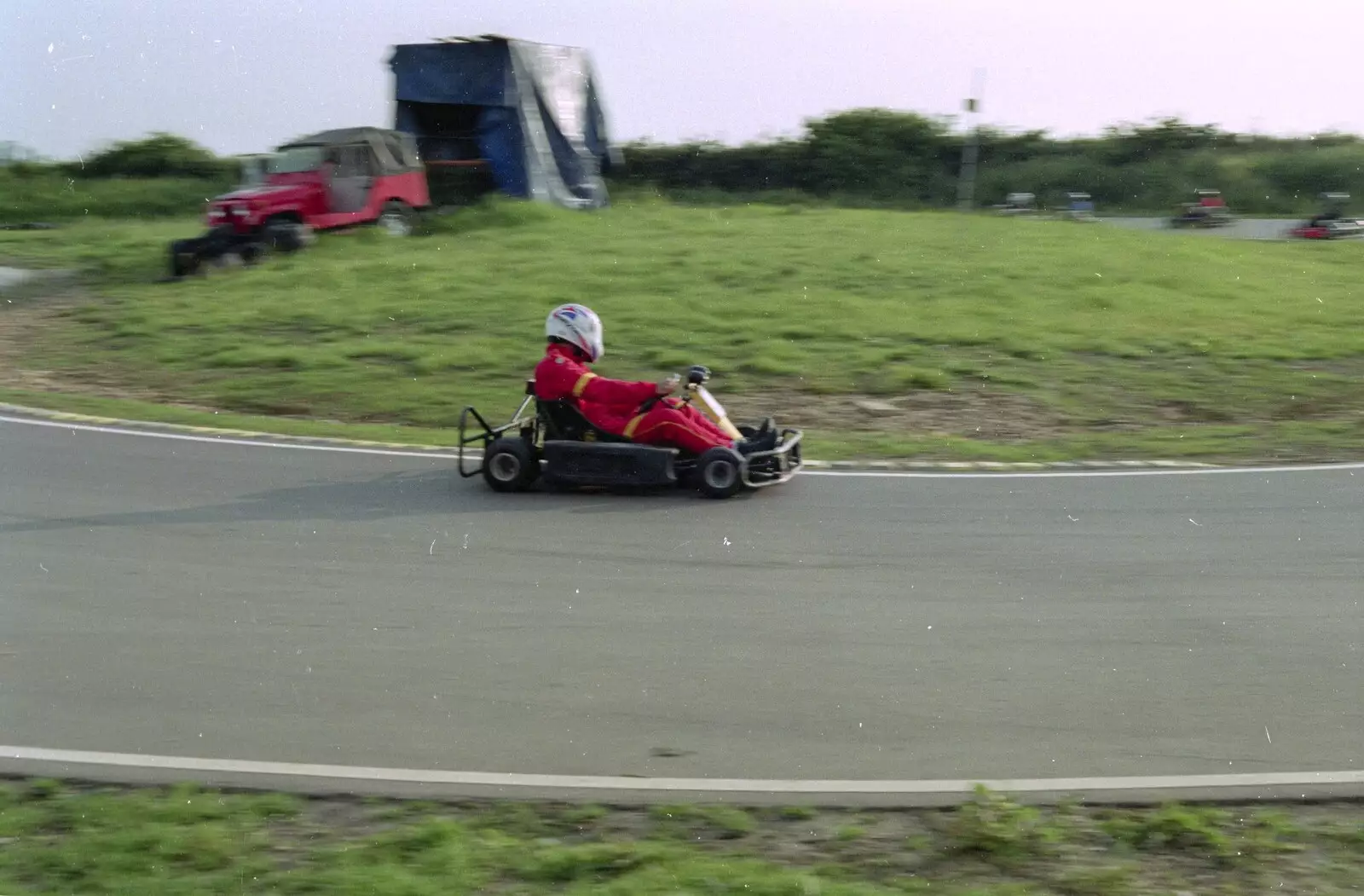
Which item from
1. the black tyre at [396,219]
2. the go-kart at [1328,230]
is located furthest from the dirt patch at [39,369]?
the go-kart at [1328,230]

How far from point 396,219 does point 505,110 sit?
2788mm

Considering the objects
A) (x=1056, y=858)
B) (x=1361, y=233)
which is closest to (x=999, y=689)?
(x=1056, y=858)

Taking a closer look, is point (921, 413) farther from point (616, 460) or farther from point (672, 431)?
point (616, 460)

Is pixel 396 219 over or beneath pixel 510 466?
over

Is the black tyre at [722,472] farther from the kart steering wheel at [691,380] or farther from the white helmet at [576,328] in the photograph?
the white helmet at [576,328]

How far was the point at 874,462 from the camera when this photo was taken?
1071 centimetres

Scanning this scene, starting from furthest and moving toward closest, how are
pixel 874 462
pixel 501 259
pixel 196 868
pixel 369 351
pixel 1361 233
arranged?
pixel 1361 233 < pixel 501 259 < pixel 369 351 < pixel 874 462 < pixel 196 868

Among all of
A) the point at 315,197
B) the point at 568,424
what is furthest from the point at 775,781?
the point at 315,197

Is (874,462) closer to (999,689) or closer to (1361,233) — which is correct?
(999,689)

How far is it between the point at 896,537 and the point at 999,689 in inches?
105

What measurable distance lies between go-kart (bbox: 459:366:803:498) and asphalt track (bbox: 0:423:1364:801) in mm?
154

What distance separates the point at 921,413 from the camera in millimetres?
13117

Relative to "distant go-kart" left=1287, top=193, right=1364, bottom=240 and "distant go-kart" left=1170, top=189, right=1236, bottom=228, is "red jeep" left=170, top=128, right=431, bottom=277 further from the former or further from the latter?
"distant go-kart" left=1287, top=193, right=1364, bottom=240

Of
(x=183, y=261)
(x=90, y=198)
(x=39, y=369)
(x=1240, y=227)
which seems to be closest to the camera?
(x=39, y=369)
